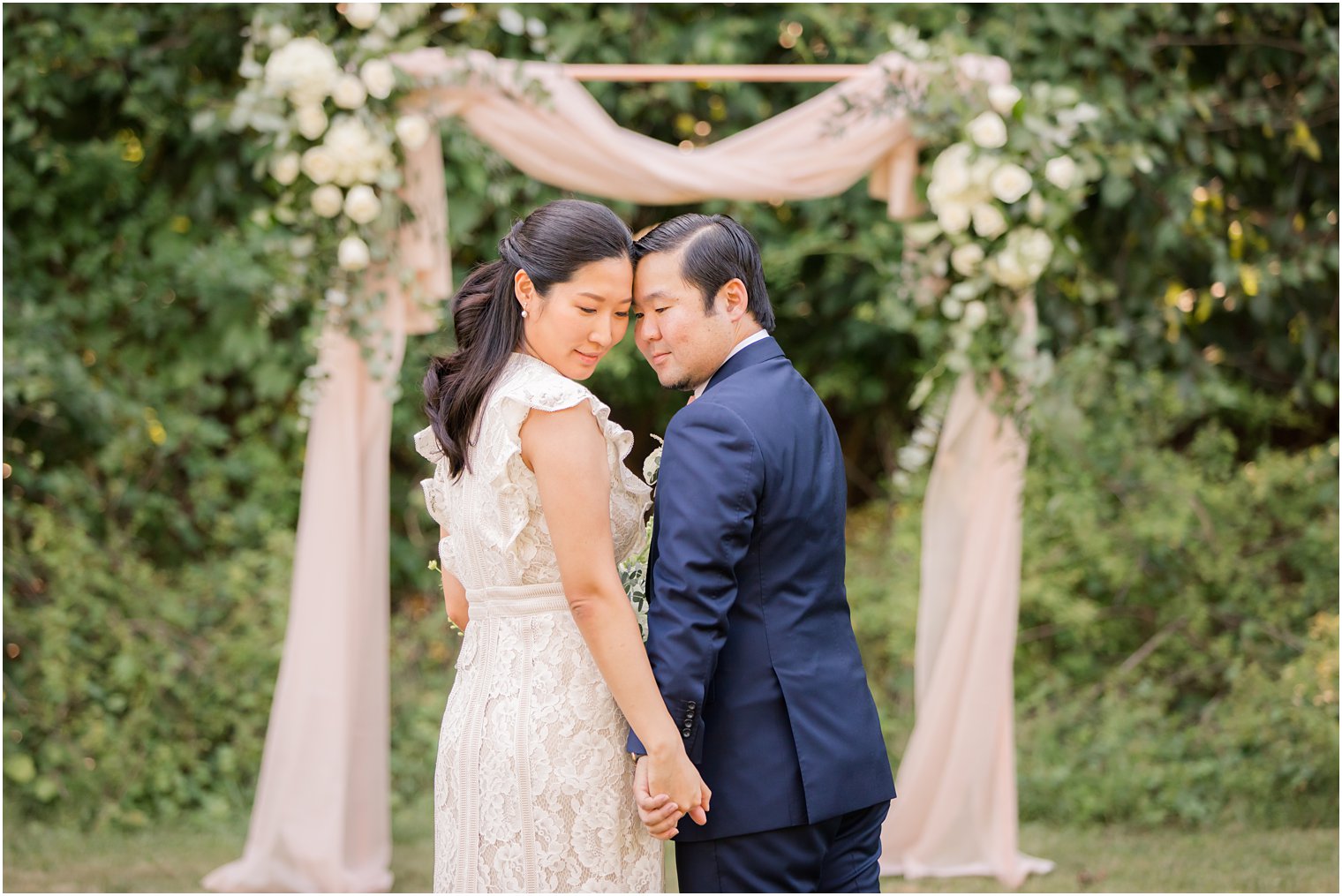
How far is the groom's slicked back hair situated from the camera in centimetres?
228

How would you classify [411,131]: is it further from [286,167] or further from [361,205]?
[286,167]

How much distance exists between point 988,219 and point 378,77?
2015 millimetres

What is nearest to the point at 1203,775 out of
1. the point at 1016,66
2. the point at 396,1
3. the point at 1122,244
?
the point at 1122,244

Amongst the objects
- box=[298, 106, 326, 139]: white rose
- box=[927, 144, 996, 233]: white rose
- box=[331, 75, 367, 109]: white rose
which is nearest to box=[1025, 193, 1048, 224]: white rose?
box=[927, 144, 996, 233]: white rose

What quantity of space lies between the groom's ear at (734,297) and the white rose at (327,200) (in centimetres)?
214

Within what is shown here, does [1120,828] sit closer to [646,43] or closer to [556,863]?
[556,863]

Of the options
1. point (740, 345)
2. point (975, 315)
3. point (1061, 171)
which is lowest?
point (740, 345)

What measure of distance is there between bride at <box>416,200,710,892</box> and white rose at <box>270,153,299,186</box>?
204 centimetres

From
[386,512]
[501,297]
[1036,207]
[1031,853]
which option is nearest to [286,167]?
[386,512]

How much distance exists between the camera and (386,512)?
14.0ft

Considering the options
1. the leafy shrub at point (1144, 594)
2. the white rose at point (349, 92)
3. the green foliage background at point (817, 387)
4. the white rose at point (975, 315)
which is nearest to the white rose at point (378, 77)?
the white rose at point (349, 92)

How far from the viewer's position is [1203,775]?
4871 mm

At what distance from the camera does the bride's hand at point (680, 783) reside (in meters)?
2.05

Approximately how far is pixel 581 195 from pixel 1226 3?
2786 mm
